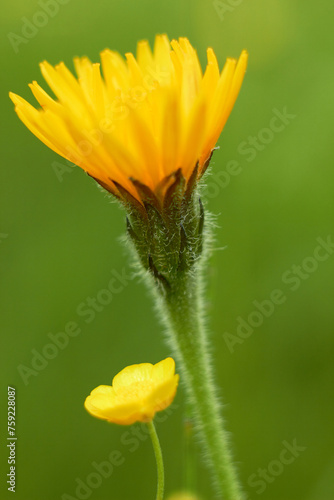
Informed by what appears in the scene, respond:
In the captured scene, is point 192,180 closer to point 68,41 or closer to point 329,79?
point 329,79

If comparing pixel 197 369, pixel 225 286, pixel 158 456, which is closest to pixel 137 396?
pixel 158 456

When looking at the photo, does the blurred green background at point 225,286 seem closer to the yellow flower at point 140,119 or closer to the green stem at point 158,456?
the yellow flower at point 140,119

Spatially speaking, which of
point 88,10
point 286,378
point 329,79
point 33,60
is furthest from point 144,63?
point 88,10

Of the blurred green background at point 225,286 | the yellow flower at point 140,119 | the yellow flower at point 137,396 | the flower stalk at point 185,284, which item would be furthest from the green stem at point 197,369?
the blurred green background at point 225,286

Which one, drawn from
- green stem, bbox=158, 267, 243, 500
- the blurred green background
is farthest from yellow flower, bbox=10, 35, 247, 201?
the blurred green background

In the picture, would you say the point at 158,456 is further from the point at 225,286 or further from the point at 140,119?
the point at 225,286
